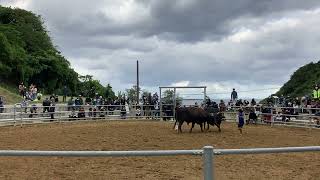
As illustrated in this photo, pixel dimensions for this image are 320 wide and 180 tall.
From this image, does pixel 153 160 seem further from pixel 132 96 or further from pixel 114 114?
pixel 132 96

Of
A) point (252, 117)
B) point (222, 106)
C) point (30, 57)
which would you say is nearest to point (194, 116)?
point (252, 117)

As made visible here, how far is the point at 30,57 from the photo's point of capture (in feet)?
212

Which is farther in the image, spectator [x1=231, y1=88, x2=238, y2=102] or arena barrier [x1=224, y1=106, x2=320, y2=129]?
spectator [x1=231, y1=88, x2=238, y2=102]

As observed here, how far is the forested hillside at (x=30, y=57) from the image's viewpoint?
59.7 m

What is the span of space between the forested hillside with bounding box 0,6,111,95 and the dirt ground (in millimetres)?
38653

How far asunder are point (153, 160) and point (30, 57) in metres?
54.9

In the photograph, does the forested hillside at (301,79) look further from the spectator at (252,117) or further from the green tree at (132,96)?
the spectator at (252,117)

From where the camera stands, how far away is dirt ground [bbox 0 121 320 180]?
9352mm

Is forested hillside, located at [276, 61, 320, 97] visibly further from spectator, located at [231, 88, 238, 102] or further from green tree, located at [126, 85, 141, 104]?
spectator, located at [231, 88, 238, 102]

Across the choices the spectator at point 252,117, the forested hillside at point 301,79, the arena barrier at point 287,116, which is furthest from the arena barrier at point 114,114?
the forested hillside at point 301,79

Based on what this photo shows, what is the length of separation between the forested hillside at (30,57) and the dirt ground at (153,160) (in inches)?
1522

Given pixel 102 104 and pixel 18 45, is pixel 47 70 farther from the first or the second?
pixel 102 104

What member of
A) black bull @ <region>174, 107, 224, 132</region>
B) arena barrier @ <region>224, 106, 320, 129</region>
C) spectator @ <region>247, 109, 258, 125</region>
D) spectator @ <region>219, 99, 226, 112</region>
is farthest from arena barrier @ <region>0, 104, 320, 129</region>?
black bull @ <region>174, 107, 224, 132</region>

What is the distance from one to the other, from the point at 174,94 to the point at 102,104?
5837 millimetres
